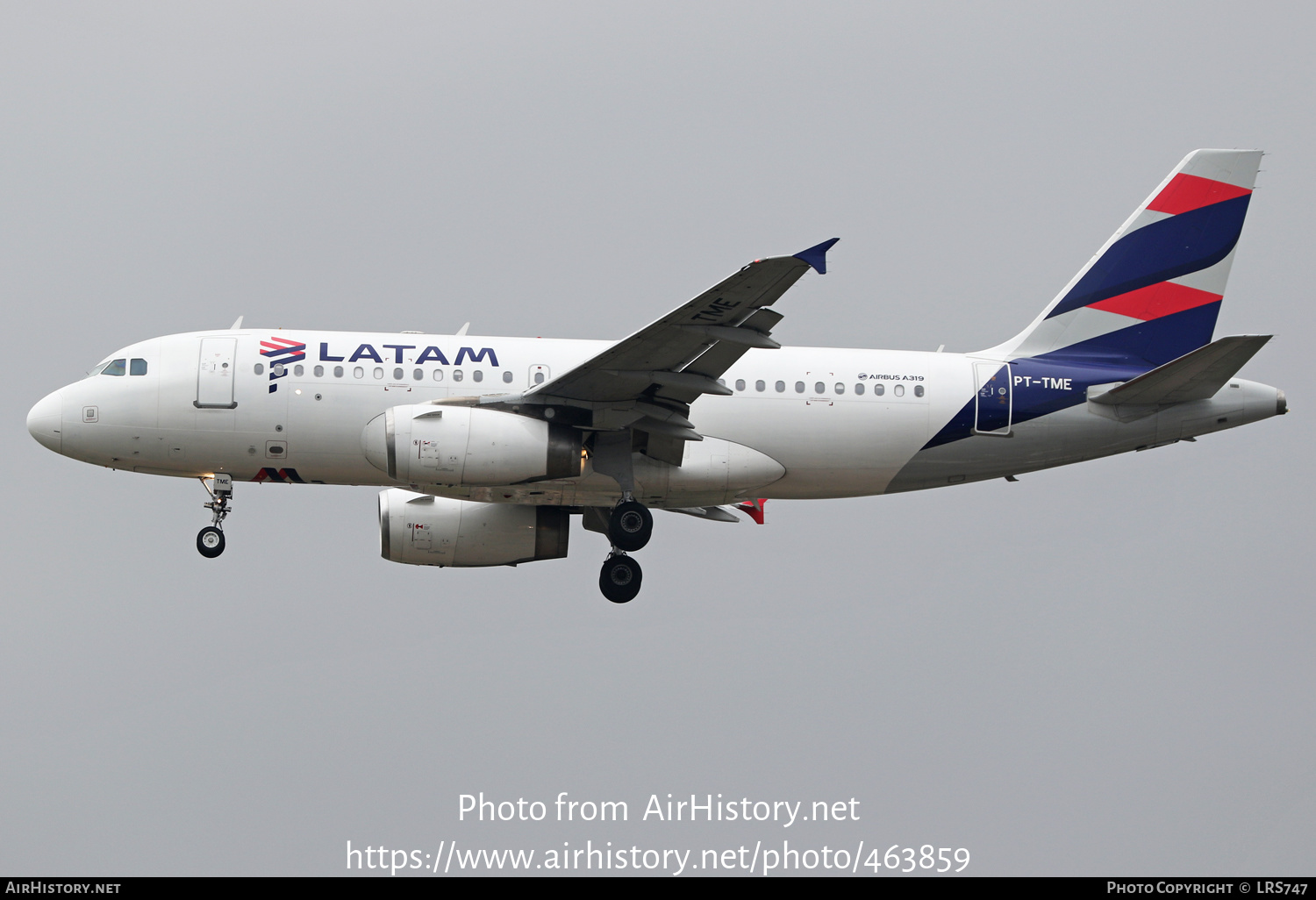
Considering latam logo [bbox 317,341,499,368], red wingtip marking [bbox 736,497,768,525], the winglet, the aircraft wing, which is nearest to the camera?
the winglet

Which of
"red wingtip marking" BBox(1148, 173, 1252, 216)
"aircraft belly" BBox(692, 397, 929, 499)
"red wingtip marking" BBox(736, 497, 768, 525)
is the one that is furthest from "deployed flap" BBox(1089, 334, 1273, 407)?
"red wingtip marking" BBox(736, 497, 768, 525)

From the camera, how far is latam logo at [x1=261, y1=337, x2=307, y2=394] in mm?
29172

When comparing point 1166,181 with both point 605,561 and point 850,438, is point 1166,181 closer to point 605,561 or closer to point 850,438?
point 850,438

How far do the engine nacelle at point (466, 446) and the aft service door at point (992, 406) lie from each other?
8.01 m

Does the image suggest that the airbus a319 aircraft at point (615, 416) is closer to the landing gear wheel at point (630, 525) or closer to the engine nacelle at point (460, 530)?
the landing gear wheel at point (630, 525)

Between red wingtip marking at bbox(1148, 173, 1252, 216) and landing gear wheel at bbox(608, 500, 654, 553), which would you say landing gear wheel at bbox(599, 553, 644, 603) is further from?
red wingtip marking at bbox(1148, 173, 1252, 216)

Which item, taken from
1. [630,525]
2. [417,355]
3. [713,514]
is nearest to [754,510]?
[713,514]

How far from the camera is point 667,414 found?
2864 cm

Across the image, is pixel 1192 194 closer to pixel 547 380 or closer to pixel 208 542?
pixel 547 380

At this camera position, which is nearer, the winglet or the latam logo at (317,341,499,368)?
the winglet

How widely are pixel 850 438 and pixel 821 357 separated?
1749 mm

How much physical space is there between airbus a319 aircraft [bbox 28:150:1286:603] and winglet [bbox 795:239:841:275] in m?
3.98

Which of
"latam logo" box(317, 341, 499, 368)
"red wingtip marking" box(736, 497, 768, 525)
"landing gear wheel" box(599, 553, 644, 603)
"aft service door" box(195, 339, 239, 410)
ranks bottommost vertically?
"landing gear wheel" box(599, 553, 644, 603)

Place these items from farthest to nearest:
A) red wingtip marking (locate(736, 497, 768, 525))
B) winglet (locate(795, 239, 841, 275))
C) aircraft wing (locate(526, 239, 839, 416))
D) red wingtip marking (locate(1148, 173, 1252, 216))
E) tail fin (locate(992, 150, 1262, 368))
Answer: red wingtip marking (locate(736, 497, 768, 525)) → red wingtip marking (locate(1148, 173, 1252, 216)) → tail fin (locate(992, 150, 1262, 368)) → aircraft wing (locate(526, 239, 839, 416)) → winglet (locate(795, 239, 841, 275))
